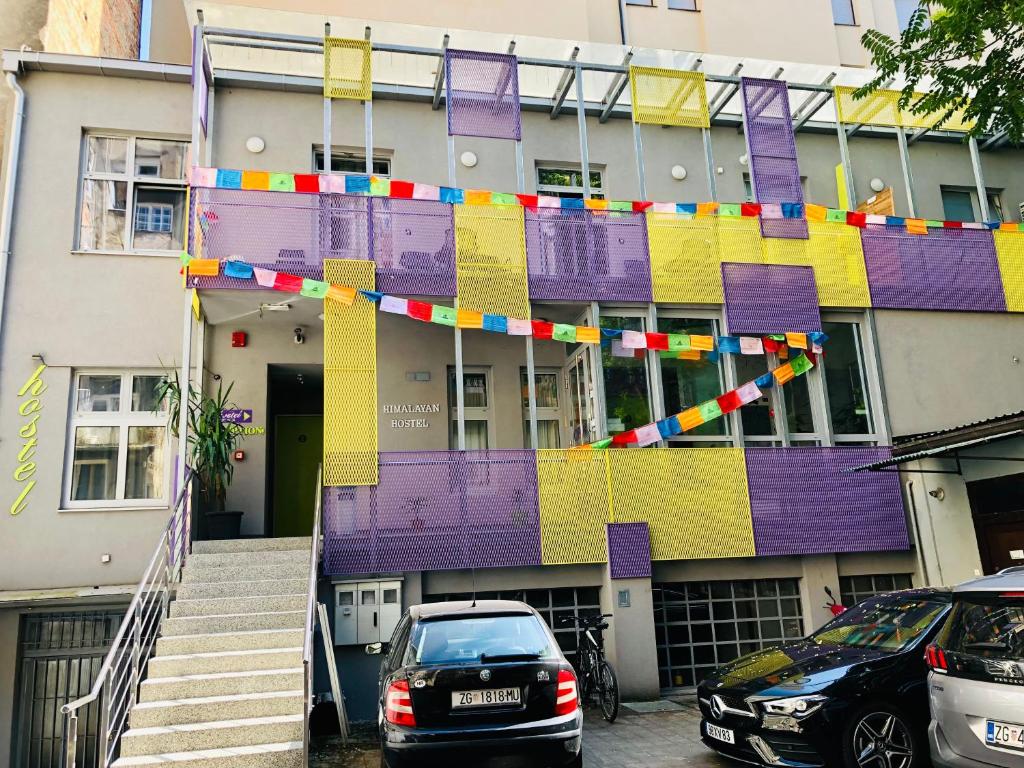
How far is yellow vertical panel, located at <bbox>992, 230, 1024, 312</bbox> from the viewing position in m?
12.9

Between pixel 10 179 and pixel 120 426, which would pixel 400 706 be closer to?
pixel 120 426

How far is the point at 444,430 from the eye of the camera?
12.0 meters

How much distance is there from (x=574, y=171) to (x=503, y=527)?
6269mm

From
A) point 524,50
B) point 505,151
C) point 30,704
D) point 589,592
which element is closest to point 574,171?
point 505,151

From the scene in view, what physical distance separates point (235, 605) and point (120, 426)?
12.5 ft

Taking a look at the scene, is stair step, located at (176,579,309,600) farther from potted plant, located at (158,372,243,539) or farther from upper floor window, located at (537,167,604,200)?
upper floor window, located at (537,167,604,200)

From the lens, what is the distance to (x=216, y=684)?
287 inches

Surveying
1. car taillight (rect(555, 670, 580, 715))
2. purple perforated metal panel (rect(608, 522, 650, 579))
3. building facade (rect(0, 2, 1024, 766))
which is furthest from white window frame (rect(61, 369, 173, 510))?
car taillight (rect(555, 670, 580, 715))

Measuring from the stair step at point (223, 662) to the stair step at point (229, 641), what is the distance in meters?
0.05

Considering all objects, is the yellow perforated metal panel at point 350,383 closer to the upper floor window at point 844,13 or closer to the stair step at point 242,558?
the stair step at point 242,558

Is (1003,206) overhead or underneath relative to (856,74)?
underneath

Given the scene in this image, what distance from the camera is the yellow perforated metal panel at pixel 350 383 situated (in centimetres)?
1008

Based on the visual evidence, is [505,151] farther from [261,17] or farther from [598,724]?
[598,724]

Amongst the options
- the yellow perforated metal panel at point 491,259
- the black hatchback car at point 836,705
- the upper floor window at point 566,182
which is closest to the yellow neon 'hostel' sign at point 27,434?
the yellow perforated metal panel at point 491,259
